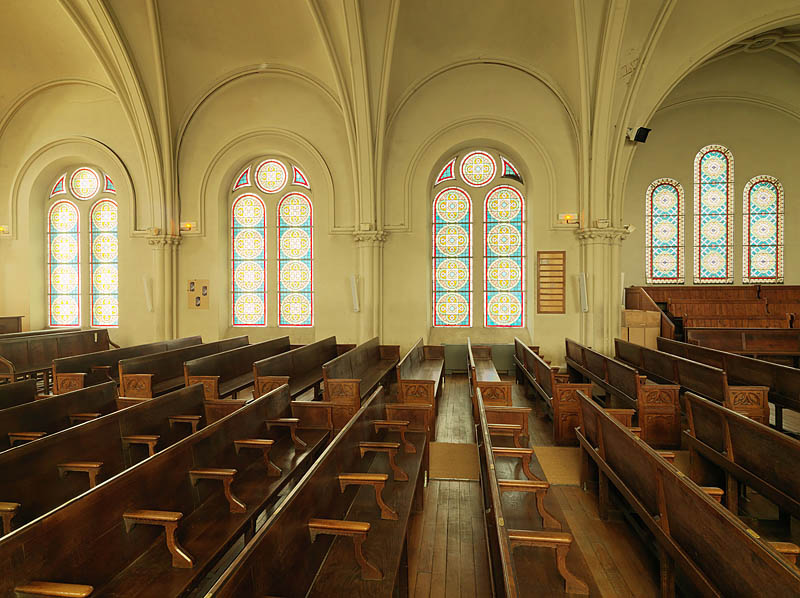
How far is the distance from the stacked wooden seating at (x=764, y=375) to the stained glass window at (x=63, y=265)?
50.3 feet

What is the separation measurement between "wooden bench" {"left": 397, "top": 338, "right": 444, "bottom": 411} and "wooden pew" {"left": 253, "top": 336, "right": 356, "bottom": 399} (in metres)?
1.53

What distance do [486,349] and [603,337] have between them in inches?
117

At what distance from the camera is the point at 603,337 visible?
10539 millimetres

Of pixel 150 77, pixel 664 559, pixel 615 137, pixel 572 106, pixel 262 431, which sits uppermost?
pixel 150 77

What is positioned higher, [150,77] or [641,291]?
[150,77]

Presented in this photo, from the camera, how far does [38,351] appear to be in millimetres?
9102

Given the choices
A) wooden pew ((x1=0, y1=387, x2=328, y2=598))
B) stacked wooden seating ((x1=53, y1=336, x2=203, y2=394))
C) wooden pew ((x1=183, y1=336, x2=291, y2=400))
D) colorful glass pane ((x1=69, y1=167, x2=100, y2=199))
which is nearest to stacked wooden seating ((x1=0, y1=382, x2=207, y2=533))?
wooden pew ((x1=0, y1=387, x2=328, y2=598))

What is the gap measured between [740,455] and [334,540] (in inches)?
136

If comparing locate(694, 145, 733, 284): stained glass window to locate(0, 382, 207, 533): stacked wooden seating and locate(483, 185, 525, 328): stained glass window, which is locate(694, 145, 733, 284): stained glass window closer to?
locate(483, 185, 525, 328): stained glass window

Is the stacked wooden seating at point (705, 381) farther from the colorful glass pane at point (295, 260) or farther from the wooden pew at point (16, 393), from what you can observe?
the wooden pew at point (16, 393)

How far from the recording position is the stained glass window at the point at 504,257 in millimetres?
11516

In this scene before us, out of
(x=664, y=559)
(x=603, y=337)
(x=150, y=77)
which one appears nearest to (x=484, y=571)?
(x=664, y=559)

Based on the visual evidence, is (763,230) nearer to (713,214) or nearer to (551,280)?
(713,214)

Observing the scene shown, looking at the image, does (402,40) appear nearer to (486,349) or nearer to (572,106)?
(572,106)
